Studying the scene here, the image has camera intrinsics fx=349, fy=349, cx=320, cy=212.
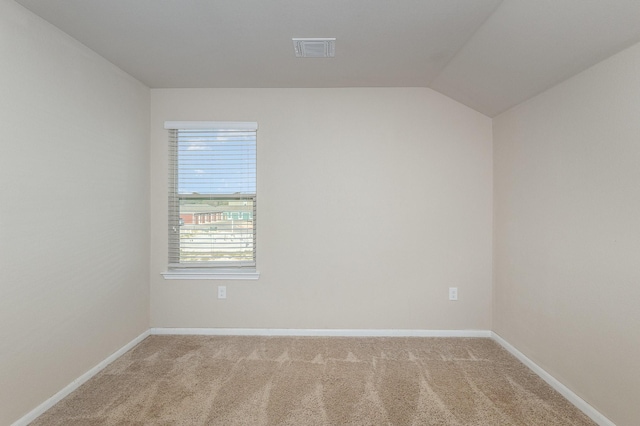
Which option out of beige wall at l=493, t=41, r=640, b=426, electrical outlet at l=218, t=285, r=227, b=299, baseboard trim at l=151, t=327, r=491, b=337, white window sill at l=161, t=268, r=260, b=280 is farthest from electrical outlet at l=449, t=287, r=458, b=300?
electrical outlet at l=218, t=285, r=227, b=299

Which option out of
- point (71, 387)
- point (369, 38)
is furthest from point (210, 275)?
point (369, 38)

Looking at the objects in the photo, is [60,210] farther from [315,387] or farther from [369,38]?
[369,38]

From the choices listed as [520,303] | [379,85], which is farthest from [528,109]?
[520,303]

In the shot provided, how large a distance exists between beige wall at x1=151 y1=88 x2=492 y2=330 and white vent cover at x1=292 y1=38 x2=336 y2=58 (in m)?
0.74

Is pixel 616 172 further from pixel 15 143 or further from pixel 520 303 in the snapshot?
pixel 15 143

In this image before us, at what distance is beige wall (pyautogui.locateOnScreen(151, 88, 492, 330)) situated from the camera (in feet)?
11.0

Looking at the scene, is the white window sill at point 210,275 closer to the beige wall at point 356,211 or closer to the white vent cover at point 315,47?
the beige wall at point 356,211

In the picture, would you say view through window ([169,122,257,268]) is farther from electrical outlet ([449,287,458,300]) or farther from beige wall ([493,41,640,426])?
A: beige wall ([493,41,640,426])

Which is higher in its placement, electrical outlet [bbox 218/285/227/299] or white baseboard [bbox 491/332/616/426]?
electrical outlet [bbox 218/285/227/299]

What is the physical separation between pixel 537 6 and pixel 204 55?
217cm

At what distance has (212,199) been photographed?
11.3 feet

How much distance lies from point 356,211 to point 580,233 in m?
1.75

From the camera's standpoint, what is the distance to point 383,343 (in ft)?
10.4

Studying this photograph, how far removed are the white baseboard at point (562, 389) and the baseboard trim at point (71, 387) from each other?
331 centimetres
